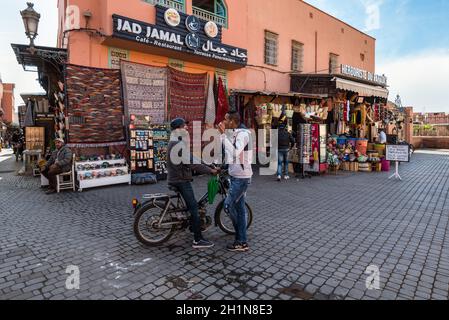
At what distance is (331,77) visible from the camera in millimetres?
14242

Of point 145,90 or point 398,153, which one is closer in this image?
point 145,90

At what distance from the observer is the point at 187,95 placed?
11.4m

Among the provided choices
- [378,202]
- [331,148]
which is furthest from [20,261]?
[331,148]

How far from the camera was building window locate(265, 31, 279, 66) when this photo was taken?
15320 mm

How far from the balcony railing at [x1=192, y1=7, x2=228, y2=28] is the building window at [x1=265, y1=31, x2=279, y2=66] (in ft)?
10.8

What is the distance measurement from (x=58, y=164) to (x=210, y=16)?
8132 mm

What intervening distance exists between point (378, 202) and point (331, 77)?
330 inches

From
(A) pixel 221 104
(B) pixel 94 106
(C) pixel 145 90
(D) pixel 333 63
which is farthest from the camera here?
(D) pixel 333 63

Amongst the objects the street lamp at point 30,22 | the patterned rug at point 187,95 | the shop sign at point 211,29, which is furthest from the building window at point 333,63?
the street lamp at point 30,22

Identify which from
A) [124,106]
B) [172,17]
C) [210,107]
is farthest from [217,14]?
[124,106]

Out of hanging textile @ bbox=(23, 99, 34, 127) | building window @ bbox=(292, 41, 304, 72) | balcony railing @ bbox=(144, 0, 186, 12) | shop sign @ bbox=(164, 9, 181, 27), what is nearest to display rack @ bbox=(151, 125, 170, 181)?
shop sign @ bbox=(164, 9, 181, 27)

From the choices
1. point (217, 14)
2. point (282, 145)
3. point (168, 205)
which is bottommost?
point (168, 205)

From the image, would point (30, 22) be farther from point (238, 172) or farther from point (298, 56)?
point (298, 56)
